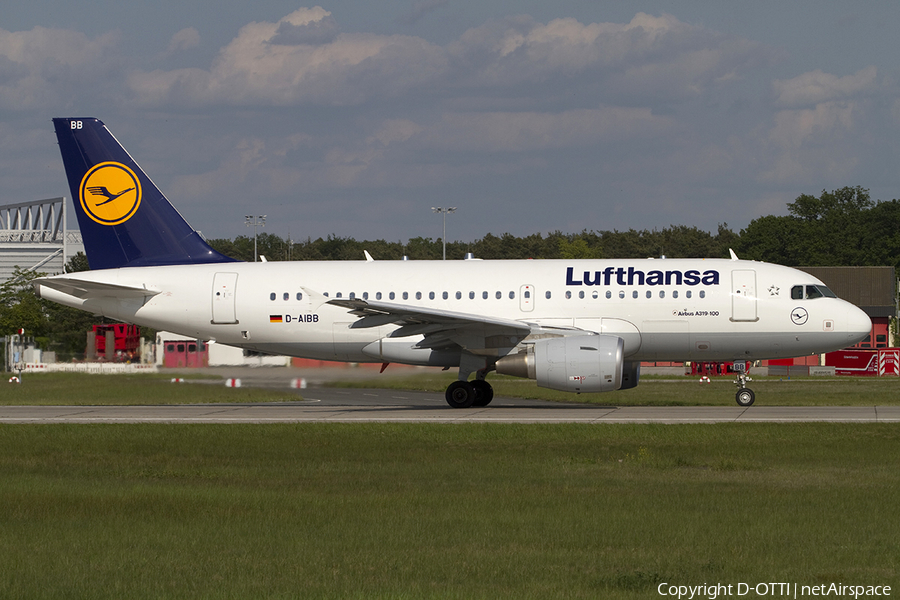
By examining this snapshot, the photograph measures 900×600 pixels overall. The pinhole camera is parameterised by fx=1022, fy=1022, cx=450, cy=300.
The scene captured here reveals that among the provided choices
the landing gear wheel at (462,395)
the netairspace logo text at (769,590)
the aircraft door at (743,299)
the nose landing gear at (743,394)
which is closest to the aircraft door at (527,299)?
the landing gear wheel at (462,395)

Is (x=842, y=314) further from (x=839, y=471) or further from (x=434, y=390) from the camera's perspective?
(x=434, y=390)

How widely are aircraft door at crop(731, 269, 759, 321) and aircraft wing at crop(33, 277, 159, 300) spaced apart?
15246mm

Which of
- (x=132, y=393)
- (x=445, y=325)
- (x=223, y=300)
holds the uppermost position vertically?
(x=223, y=300)

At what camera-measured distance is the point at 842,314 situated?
2567cm

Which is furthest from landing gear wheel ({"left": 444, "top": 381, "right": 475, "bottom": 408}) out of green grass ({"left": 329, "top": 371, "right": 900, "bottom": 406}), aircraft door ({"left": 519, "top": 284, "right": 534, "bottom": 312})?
aircraft door ({"left": 519, "top": 284, "right": 534, "bottom": 312})

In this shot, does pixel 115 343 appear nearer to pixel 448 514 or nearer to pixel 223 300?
pixel 223 300

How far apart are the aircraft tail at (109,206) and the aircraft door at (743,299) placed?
1464 centimetres

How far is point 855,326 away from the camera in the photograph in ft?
84.0

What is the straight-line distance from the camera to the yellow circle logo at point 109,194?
2866 centimetres

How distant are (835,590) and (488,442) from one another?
434 inches

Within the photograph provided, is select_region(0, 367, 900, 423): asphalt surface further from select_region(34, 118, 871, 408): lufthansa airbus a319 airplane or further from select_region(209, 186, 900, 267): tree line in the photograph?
select_region(209, 186, 900, 267): tree line

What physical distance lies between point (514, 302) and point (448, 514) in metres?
15.3

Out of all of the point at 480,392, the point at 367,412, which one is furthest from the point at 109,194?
the point at 480,392

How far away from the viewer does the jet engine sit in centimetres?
2380
